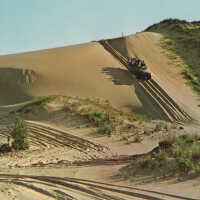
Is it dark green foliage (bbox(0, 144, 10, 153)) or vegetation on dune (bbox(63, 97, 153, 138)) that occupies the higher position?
vegetation on dune (bbox(63, 97, 153, 138))

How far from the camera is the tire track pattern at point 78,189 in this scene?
5.13 m

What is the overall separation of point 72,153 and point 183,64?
1528cm

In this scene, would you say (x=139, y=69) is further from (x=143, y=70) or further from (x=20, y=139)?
(x=20, y=139)

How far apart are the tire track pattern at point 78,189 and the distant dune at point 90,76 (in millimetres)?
9339

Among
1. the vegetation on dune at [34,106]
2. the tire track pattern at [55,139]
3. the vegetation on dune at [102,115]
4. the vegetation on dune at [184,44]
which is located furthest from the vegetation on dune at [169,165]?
the vegetation on dune at [184,44]

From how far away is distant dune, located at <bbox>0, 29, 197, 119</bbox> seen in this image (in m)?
16.4

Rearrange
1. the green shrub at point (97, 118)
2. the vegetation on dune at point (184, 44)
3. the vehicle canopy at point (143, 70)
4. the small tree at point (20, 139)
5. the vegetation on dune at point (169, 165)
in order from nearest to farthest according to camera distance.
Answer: the vegetation on dune at point (169, 165)
the small tree at point (20, 139)
the green shrub at point (97, 118)
the vehicle canopy at point (143, 70)
the vegetation on dune at point (184, 44)

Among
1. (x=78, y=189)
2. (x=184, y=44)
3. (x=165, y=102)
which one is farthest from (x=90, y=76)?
(x=78, y=189)

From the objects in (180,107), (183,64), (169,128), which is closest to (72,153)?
(169,128)

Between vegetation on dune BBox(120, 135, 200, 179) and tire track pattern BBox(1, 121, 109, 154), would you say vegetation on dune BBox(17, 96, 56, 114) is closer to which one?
tire track pattern BBox(1, 121, 109, 154)

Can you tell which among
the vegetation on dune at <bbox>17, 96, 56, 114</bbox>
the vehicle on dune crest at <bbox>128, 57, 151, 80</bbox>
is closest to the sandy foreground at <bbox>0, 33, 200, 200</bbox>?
the vehicle on dune crest at <bbox>128, 57, 151, 80</bbox>

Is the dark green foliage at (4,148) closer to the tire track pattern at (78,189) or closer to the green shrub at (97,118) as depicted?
the tire track pattern at (78,189)

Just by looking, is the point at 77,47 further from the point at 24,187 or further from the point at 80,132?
the point at 24,187

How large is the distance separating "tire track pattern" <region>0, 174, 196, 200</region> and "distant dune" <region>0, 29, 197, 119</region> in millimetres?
9339
